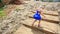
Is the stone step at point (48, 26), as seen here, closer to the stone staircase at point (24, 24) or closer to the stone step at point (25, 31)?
the stone staircase at point (24, 24)

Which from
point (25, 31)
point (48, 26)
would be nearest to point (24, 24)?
point (25, 31)

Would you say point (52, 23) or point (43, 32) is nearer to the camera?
point (43, 32)

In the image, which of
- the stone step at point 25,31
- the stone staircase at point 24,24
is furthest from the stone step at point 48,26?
the stone step at point 25,31

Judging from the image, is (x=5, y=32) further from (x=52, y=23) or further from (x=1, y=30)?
(x=52, y=23)

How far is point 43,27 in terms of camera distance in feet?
7.54

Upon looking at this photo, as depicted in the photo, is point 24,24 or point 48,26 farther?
point 24,24

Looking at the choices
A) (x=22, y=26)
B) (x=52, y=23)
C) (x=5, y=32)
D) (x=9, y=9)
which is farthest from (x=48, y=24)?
(x=9, y=9)

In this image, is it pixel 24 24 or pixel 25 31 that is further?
pixel 24 24

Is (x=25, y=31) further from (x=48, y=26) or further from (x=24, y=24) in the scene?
(x=48, y=26)

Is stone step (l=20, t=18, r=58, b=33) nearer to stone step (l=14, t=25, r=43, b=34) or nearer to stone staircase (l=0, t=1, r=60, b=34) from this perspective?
stone staircase (l=0, t=1, r=60, b=34)

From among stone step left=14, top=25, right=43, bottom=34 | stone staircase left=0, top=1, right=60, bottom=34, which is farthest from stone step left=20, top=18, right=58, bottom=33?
stone step left=14, top=25, right=43, bottom=34

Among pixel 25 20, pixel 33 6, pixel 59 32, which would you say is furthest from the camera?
pixel 33 6

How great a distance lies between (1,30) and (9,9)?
2.74 ft

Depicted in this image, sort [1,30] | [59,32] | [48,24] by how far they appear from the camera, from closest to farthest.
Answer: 1. [59,32]
2. [1,30]
3. [48,24]
